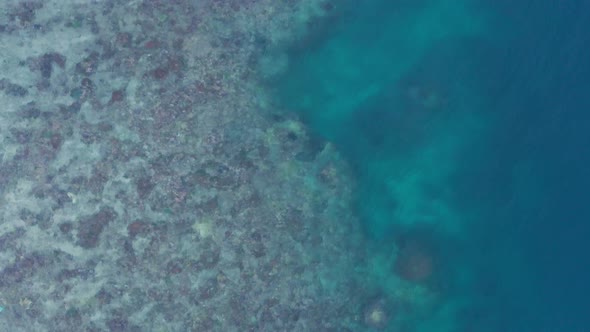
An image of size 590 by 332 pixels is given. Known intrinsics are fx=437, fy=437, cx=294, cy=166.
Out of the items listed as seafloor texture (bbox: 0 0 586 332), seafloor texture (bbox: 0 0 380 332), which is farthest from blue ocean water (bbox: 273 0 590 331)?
seafloor texture (bbox: 0 0 380 332)

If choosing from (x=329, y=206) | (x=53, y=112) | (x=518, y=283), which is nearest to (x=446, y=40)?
(x=329, y=206)

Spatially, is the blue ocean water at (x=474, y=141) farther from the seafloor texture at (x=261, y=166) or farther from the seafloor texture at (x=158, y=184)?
the seafloor texture at (x=158, y=184)

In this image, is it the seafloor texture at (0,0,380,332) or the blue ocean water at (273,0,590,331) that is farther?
the blue ocean water at (273,0,590,331)

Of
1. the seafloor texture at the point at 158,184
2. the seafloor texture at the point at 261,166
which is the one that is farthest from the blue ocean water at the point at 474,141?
the seafloor texture at the point at 158,184

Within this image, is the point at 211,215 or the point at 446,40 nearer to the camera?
the point at 211,215

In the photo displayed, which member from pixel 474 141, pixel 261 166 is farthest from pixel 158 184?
pixel 474 141

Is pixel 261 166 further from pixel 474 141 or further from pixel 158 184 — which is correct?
pixel 474 141

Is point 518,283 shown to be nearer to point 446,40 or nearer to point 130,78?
point 446,40

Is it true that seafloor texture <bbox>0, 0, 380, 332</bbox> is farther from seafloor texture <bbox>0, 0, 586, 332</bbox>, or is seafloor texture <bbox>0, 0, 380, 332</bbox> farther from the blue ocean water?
the blue ocean water

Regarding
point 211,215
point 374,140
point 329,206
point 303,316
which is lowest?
point 303,316
